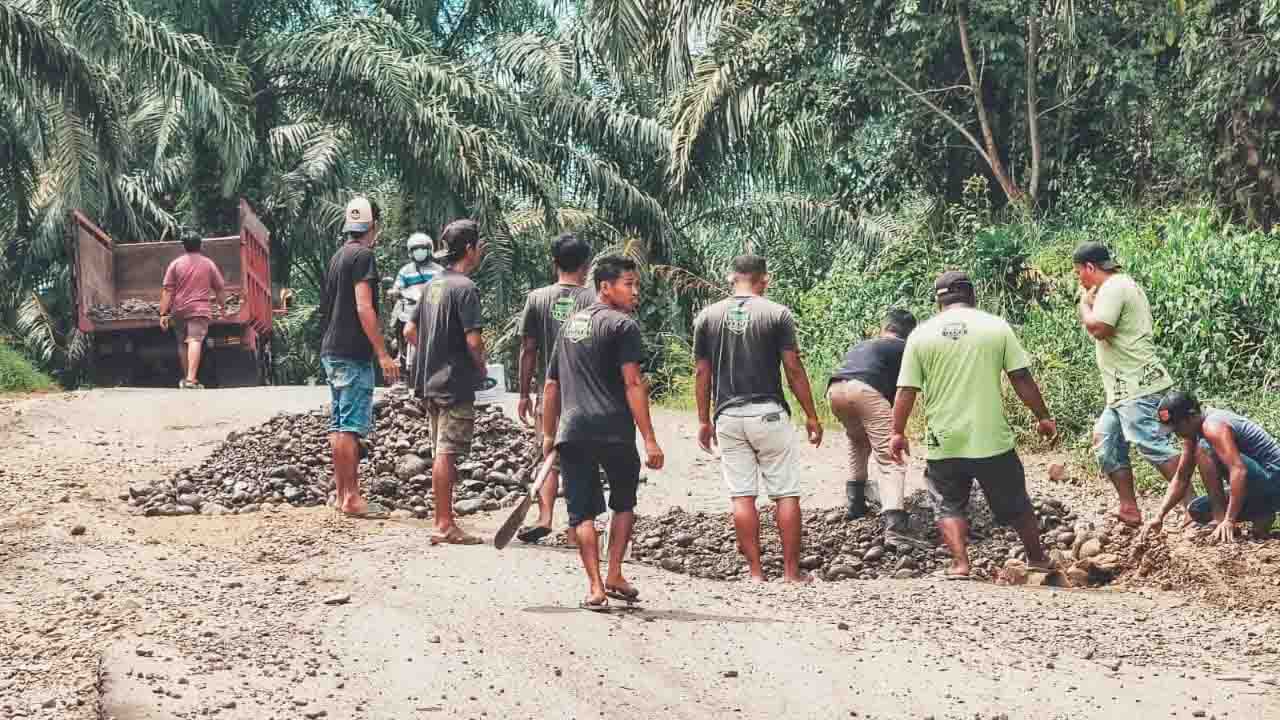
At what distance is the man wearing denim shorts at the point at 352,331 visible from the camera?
33.3 ft

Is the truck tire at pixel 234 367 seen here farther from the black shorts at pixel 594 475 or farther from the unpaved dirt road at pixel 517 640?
the black shorts at pixel 594 475

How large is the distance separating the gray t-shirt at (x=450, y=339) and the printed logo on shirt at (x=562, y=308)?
0.44 metres

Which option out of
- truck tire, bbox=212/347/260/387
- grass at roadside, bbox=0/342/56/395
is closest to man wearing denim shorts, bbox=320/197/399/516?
truck tire, bbox=212/347/260/387

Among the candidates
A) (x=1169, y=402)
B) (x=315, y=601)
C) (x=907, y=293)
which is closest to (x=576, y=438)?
(x=315, y=601)

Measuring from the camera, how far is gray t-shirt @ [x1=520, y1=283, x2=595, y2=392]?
368 inches

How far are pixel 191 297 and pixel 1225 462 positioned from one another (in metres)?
11.3

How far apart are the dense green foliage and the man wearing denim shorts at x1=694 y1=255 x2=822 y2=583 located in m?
2.96

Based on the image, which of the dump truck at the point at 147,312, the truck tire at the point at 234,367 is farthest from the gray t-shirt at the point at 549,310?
the truck tire at the point at 234,367

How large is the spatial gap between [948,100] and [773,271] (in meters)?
7.44

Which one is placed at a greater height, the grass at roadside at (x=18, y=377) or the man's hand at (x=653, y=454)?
the man's hand at (x=653, y=454)

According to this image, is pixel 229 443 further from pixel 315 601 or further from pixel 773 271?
pixel 773 271

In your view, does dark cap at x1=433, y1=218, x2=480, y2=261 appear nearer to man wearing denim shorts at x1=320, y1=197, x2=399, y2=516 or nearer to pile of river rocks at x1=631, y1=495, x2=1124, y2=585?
man wearing denim shorts at x1=320, y1=197, x2=399, y2=516

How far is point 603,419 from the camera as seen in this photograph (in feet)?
25.9

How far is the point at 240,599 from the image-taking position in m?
8.11
